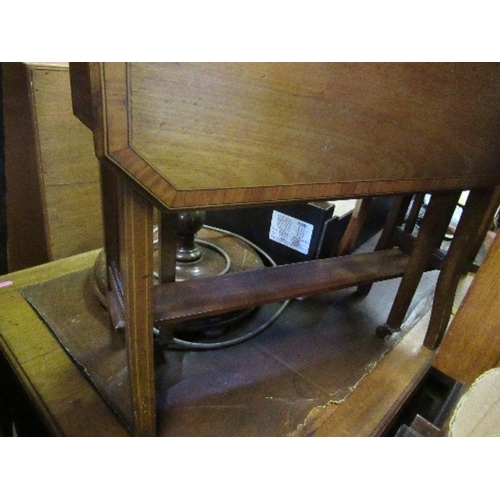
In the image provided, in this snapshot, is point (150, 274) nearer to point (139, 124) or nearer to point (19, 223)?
point (139, 124)

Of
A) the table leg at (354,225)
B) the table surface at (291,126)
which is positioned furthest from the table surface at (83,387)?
the table surface at (291,126)

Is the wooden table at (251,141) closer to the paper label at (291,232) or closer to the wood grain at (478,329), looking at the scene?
the wood grain at (478,329)

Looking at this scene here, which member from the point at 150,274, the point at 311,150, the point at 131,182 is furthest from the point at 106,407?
the point at 311,150

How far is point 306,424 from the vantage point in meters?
0.83

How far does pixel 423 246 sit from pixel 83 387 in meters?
0.90

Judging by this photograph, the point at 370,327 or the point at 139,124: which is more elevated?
the point at 139,124

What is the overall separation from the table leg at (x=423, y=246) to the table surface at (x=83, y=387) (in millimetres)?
69

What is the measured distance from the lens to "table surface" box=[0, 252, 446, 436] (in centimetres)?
79

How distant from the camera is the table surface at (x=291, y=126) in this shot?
45 centimetres

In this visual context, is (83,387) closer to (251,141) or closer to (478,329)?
(251,141)

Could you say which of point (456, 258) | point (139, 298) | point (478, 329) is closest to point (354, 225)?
point (456, 258)

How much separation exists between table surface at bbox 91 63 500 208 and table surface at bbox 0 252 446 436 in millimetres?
501

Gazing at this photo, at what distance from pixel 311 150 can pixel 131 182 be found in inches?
10.6
